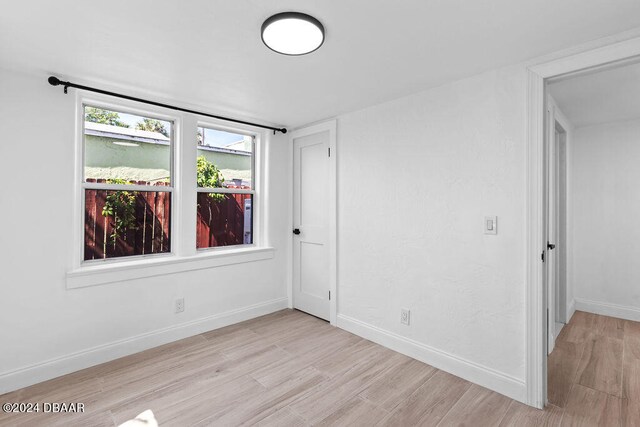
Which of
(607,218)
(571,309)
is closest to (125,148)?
(571,309)

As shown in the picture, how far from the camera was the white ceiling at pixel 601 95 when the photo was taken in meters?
2.43

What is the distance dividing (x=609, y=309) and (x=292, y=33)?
186 inches

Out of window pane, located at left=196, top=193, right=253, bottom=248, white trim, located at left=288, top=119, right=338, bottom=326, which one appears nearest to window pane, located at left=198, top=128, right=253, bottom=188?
window pane, located at left=196, top=193, right=253, bottom=248

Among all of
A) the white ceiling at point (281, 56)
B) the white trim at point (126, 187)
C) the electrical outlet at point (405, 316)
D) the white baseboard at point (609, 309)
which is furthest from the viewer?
the white baseboard at point (609, 309)

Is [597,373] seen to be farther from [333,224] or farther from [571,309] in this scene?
[333,224]

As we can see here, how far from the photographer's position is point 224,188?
142 inches

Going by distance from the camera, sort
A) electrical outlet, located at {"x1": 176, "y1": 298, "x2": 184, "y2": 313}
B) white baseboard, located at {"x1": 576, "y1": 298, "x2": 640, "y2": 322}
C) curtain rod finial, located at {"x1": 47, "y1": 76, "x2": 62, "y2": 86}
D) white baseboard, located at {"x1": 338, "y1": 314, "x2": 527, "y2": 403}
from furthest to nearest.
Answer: white baseboard, located at {"x1": 576, "y1": 298, "x2": 640, "y2": 322} → electrical outlet, located at {"x1": 176, "y1": 298, "x2": 184, "y2": 313} → curtain rod finial, located at {"x1": 47, "y1": 76, "x2": 62, "y2": 86} → white baseboard, located at {"x1": 338, "y1": 314, "x2": 527, "y2": 403}

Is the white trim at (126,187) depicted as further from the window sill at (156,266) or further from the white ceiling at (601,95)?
the white ceiling at (601,95)

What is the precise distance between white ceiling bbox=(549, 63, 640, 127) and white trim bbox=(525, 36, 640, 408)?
21 centimetres

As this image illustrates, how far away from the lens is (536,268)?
210cm

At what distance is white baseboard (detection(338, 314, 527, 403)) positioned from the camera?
219 centimetres

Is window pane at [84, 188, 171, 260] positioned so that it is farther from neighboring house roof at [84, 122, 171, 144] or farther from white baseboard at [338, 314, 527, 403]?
white baseboard at [338, 314, 527, 403]

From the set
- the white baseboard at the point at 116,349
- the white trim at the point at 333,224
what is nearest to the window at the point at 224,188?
the white baseboard at the point at 116,349

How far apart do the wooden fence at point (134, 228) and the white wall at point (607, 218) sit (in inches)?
189
